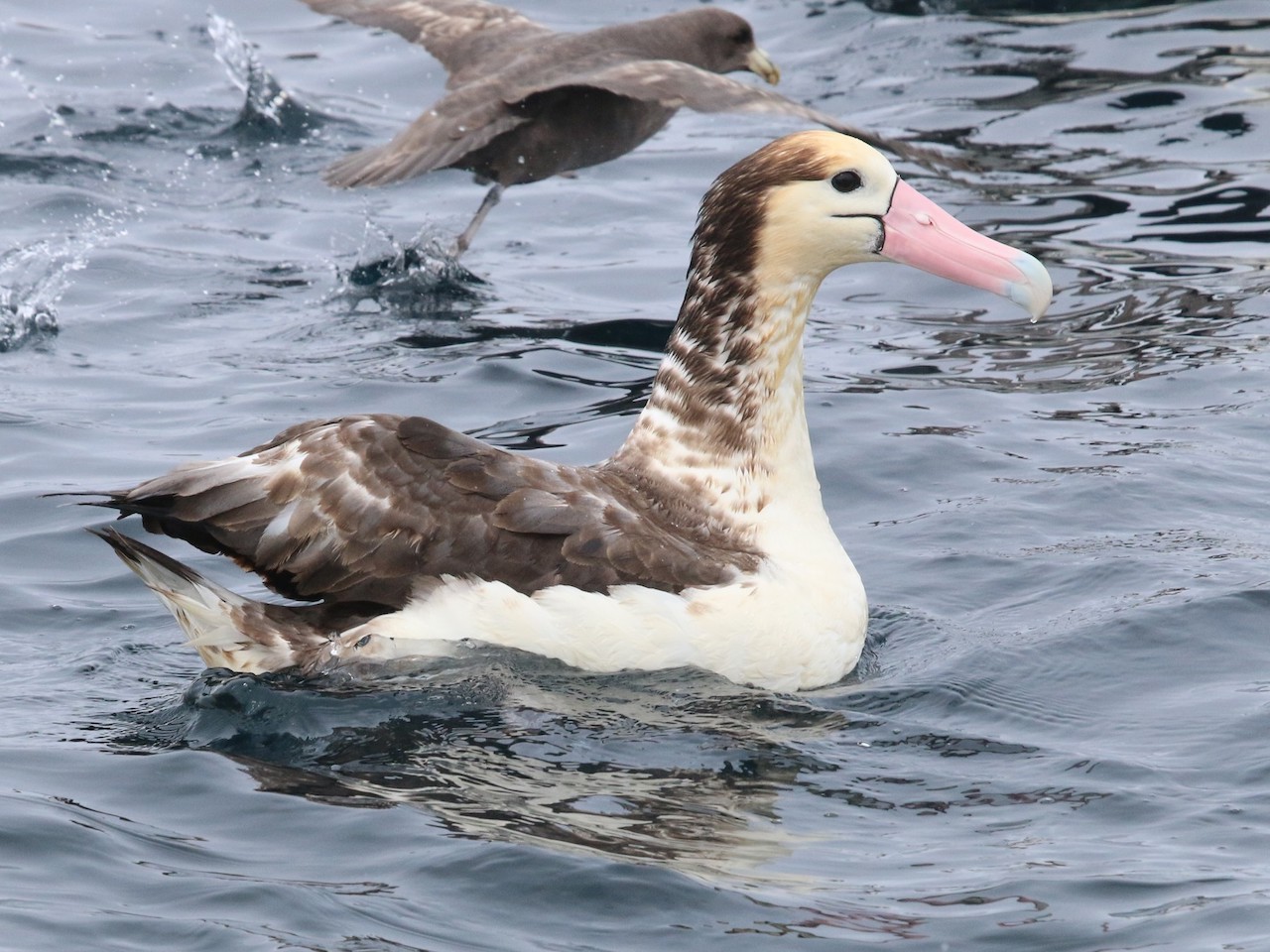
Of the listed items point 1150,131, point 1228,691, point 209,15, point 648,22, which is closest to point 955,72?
point 1150,131

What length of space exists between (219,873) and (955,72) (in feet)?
38.5

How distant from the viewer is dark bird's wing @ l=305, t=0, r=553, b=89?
1293 cm

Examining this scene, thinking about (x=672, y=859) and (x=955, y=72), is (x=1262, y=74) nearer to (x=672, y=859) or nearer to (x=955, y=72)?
(x=955, y=72)

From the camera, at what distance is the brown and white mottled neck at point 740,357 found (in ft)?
21.4

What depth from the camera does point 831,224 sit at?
21.3 ft

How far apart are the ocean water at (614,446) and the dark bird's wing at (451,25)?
1.15m

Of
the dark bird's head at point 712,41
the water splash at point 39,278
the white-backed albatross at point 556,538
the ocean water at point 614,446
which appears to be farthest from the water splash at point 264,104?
the white-backed albatross at point 556,538

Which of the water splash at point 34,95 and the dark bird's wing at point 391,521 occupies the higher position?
the water splash at point 34,95

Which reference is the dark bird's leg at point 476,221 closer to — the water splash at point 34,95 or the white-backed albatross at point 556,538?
the water splash at point 34,95

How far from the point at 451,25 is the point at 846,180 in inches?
295

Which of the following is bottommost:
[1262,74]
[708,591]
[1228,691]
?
[1228,691]

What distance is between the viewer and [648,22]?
12.8 metres

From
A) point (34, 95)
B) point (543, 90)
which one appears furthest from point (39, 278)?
point (34, 95)

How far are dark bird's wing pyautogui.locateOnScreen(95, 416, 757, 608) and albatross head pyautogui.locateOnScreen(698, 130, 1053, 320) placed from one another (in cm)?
111
